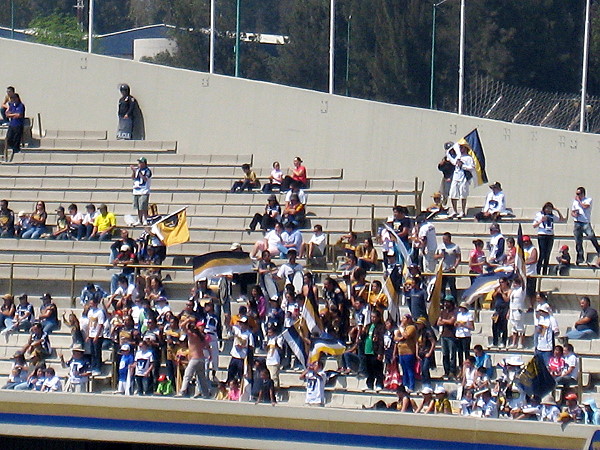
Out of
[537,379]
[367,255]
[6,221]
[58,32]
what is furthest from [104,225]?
[58,32]

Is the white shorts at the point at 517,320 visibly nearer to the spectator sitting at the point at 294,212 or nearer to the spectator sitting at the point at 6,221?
the spectator sitting at the point at 294,212

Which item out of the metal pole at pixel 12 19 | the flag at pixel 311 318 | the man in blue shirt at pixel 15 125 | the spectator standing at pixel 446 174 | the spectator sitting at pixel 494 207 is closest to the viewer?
the flag at pixel 311 318

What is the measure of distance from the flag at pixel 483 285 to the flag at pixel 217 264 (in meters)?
3.26

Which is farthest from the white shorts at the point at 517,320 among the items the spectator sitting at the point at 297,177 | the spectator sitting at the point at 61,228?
the spectator sitting at the point at 61,228

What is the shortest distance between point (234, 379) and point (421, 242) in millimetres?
3885

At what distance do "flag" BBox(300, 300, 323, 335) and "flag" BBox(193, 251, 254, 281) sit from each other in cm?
207

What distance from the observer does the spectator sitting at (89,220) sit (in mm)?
24172

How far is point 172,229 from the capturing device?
22.4 meters

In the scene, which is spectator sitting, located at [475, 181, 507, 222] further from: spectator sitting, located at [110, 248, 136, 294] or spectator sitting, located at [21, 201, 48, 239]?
spectator sitting, located at [21, 201, 48, 239]

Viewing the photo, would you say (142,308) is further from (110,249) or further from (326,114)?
(326,114)

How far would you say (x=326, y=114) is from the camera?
26.8 metres

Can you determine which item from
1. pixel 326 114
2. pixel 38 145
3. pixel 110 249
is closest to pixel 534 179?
pixel 326 114

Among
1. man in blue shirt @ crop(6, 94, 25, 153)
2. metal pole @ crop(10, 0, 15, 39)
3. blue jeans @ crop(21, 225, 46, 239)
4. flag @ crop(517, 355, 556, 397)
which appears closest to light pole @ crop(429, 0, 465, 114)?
Result: man in blue shirt @ crop(6, 94, 25, 153)

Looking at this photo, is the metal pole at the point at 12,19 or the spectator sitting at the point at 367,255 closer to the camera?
the spectator sitting at the point at 367,255
